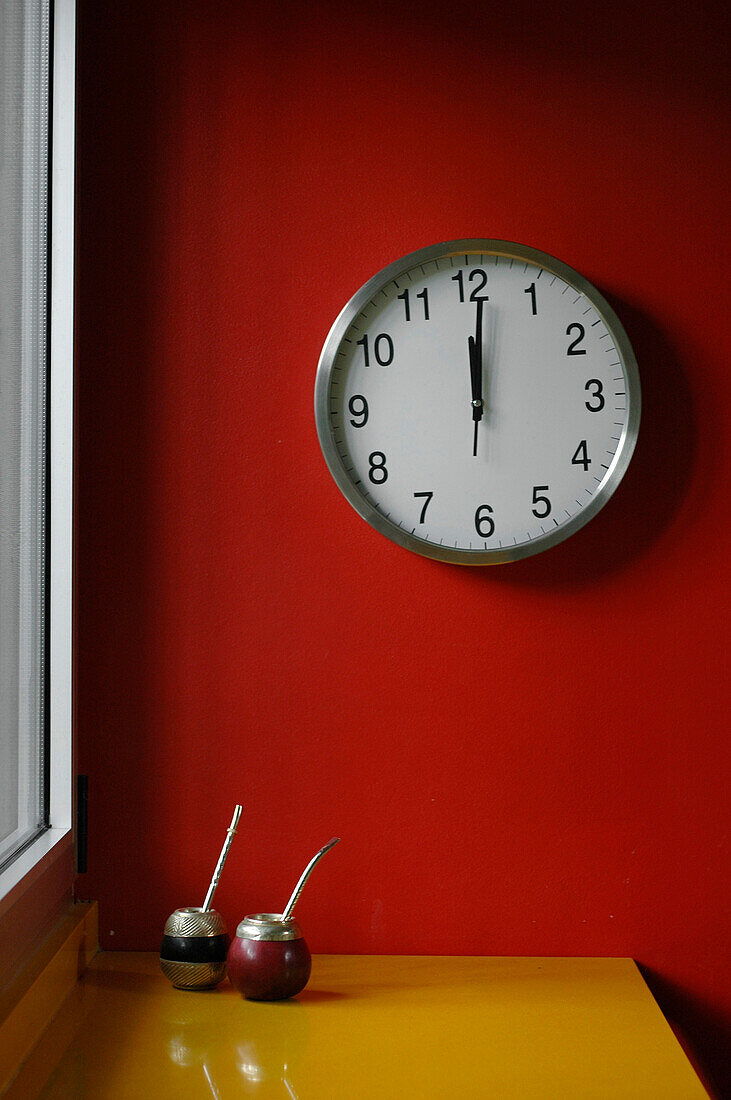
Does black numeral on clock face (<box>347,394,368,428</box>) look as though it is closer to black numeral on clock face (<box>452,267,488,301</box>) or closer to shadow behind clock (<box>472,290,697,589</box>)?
black numeral on clock face (<box>452,267,488,301</box>)

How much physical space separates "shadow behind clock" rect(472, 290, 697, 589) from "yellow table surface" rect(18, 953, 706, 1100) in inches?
23.6

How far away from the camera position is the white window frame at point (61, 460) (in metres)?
1.53

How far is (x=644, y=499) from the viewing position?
1581 millimetres

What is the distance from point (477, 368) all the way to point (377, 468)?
0.70 feet

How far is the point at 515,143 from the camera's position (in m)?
1.60

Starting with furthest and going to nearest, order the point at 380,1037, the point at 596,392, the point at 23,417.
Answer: the point at 596,392, the point at 23,417, the point at 380,1037

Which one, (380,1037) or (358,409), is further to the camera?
(358,409)

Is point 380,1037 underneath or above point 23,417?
underneath

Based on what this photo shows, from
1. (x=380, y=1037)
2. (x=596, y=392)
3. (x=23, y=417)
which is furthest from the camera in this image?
(x=596, y=392)

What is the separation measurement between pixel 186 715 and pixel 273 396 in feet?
1.70

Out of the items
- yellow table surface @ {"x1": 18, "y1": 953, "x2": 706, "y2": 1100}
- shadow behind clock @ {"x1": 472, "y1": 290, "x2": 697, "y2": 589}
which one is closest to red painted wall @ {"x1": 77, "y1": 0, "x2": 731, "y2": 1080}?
shadow behind clock @ {"x1": 472, "y1": 290, "x2": 697, "y2": 589}

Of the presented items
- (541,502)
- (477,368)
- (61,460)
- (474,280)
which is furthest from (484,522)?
(61,460)

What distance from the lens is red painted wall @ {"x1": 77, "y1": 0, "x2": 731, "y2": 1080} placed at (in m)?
1.58

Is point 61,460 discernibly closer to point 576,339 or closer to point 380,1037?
point 576,339
